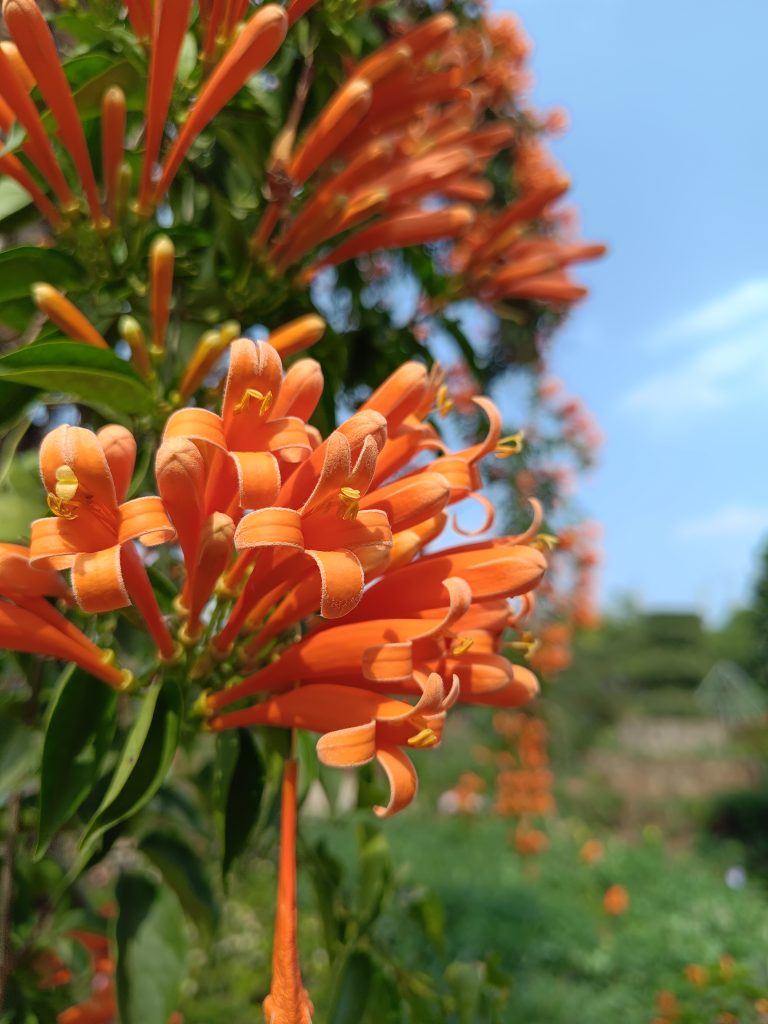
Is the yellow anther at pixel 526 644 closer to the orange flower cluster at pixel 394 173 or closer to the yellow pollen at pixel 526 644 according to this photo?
the yellow pollen at pixel 526 644


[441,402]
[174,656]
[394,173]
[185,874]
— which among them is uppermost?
[394,173]

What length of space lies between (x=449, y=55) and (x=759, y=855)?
35.6 feet

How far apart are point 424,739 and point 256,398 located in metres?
0.34

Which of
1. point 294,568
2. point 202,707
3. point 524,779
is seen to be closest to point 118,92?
point 294,568

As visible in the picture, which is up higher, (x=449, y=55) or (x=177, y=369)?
(x=449, y=55)

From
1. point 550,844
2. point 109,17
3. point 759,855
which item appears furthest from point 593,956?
point 109,17

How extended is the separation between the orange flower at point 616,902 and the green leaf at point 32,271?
23.0ft

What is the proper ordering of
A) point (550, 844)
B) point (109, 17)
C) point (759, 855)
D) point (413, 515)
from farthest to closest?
point (759, 855) → point (550, 844) → point (109, 17) → point (413, 515)

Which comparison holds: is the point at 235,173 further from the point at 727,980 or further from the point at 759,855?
the point at 759,855

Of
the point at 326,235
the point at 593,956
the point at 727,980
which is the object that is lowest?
the point at 593,956

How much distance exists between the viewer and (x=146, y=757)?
0.85m

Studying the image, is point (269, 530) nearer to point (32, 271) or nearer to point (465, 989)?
point (32, 271)

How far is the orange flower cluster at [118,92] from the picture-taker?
91 centimetres

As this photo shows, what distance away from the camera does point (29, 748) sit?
105cm
